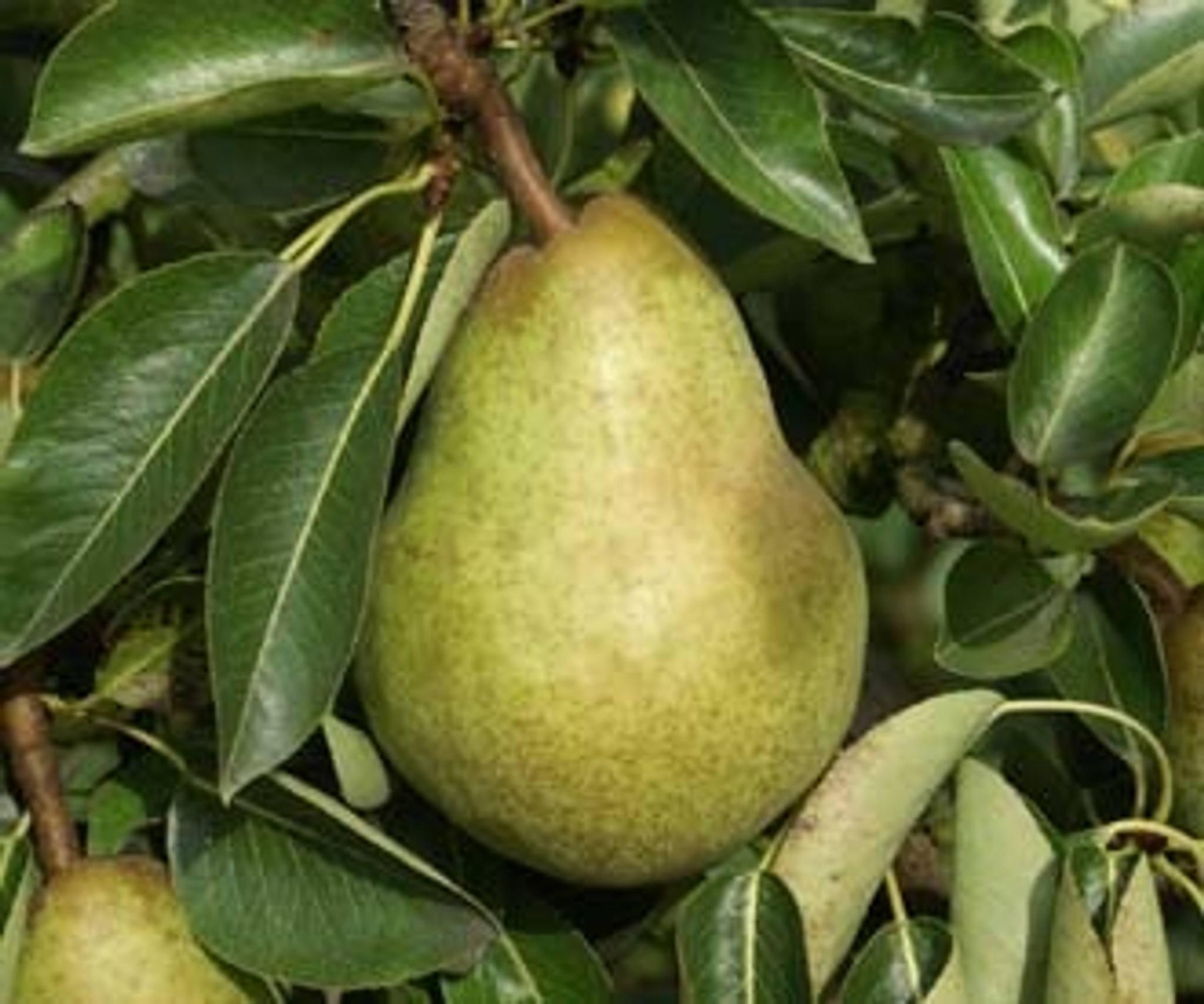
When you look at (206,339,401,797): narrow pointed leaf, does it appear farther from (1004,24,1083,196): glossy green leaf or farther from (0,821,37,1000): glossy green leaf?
(1004,24,1083,196): glossy green leaf

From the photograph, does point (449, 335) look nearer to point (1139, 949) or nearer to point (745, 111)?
point (745, 111)

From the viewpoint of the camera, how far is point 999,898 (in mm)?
1539

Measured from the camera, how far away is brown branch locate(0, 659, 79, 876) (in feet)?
4.95

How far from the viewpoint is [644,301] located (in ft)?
4.68

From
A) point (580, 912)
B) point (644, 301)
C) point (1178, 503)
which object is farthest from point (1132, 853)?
point (644, 301)

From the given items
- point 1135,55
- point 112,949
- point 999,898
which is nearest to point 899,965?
point 999,898

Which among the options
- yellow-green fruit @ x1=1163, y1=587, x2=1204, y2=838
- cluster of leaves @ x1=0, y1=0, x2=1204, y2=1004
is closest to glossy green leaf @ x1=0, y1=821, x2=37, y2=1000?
cluster of leaves @ x1=0, y1=0, x2=1204, y2=1004

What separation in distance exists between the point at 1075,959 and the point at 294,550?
1.41 ft

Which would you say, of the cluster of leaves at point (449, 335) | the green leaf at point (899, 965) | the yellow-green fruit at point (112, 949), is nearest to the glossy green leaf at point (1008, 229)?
the cluster of leaves at point (449, 335)

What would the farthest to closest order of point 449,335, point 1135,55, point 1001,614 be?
point 1135,55 < point 1001,614 < point 449,335

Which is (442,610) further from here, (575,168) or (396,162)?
(575,168)

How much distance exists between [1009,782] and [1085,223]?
13.8 inches

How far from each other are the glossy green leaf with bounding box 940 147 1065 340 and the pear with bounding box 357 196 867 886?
6.3 inches


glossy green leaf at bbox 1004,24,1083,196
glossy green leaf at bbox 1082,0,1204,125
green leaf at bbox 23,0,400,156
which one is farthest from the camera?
glossy green leaf at bbox 1082,0,1204,125
